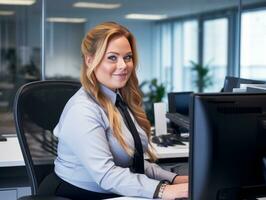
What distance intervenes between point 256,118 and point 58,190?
0.86 metres

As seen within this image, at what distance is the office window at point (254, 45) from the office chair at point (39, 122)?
4.69 metres

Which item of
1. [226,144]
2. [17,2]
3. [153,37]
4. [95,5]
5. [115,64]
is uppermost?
[95,5]

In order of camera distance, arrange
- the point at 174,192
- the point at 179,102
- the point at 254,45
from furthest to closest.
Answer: the point at 254,45 → the point at 179,102 → the point at 174,192

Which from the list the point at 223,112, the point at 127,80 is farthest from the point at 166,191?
the point at 127,80

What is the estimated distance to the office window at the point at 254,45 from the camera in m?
6.25

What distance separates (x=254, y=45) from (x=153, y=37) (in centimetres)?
218

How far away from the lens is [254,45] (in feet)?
21.4

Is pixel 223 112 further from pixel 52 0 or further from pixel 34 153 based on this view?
pixel 52 0

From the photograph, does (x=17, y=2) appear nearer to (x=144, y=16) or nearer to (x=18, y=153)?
(x=144, y=16)

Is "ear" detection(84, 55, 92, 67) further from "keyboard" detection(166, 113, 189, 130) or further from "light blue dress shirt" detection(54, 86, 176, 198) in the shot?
"keyboard" detection(166, 113, 189, 130)

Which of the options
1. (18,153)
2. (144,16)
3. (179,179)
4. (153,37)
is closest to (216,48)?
(153,37)

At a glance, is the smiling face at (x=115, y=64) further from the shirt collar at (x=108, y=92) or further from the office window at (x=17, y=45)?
the office window at (x=17, y=45)

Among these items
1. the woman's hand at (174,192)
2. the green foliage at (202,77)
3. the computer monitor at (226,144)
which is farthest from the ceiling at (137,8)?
the computer monitor at (226,144)

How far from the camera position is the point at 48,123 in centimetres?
199
